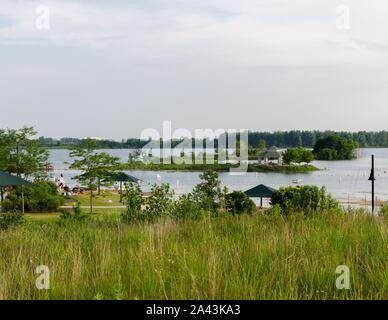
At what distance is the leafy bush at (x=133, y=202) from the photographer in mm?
9555

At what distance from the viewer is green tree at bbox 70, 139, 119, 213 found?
1591 inches

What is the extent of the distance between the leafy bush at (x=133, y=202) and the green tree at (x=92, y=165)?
92.7 feet

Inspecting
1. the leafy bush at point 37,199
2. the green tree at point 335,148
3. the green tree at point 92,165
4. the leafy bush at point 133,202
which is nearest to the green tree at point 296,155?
the green tree at point 335,148

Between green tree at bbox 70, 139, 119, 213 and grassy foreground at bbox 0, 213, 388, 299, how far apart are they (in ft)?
116

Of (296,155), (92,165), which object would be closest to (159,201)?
(92,165)

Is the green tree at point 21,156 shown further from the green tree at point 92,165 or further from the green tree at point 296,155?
the green tree at point 296,155

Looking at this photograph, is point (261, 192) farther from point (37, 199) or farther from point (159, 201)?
point (159, 201)

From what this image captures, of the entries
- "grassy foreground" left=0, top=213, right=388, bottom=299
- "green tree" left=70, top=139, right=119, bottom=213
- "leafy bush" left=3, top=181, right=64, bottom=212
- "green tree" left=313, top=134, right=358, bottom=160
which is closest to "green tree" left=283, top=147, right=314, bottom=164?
"green tree" left=313, top=134, right=358, bottom=160

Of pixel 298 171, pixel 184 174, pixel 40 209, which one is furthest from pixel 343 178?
pixel 40 209
